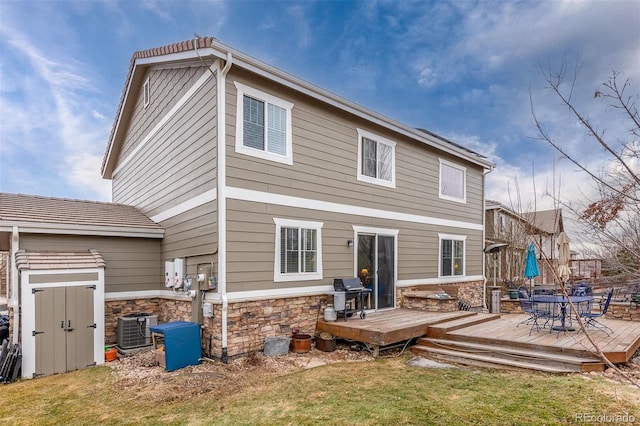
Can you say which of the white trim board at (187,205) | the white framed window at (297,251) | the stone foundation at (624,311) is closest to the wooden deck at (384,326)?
the white framed window at (297,251)

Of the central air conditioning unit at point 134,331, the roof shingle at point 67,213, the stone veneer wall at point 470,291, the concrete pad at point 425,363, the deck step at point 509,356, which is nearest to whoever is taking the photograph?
the deck step at point 509,356

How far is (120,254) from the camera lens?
9.25 meters

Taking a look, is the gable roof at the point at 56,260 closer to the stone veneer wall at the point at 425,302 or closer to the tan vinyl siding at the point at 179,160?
the tan vinyl siding at the point at 179,160

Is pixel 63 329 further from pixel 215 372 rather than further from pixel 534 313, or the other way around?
pixel 534 313

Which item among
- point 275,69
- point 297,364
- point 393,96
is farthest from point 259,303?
point 393,96

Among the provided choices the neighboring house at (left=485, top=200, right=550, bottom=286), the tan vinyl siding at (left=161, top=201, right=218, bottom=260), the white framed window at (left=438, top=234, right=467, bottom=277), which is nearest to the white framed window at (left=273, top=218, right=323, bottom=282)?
the tan vinyl siding at (left=161, top=201, right=218, bottom=260)

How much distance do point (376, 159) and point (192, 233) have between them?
537cm

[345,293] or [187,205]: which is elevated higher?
[187,205]

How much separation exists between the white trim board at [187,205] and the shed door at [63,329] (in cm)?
240

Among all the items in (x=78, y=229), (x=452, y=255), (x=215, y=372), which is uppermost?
(x=78, y=229)

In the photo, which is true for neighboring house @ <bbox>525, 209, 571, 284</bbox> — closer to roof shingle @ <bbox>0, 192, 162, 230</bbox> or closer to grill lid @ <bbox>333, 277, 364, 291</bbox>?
grill lid @ <bbox>333, 277, 364, 291</bbox>

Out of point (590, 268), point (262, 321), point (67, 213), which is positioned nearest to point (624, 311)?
point (590, 268)

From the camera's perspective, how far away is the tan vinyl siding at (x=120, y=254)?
8258 mm

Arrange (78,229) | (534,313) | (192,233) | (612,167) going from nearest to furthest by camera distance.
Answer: (612,167) < (192,233) < (534,313) < (78,229)
